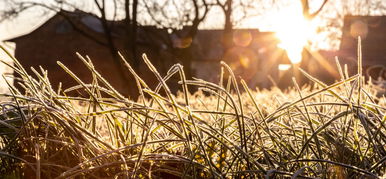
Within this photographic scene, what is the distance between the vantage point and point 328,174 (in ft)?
3.33

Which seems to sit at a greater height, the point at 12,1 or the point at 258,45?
the point at 12,1

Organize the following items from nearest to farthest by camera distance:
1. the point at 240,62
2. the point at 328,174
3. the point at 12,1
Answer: the point at 328,174
the point at 12,1
the point at 240,62

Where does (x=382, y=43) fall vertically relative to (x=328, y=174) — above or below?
below

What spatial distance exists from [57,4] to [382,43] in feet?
73.8

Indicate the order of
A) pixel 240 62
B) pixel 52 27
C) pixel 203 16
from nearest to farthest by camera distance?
pixel 203 16, pixel 52 27, pixel 240 62

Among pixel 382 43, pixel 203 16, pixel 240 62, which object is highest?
pixel 203 16

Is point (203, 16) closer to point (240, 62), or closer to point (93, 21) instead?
point (93, 21)

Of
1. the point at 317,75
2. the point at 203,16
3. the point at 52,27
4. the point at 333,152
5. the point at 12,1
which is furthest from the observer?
the point at 52,27

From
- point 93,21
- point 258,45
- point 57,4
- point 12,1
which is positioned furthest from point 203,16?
point 258,45

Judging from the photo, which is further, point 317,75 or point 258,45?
point 258,45

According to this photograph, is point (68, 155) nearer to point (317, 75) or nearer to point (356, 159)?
point (356, 159)

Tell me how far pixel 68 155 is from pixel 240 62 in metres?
37.1

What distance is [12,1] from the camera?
16734 millimetres

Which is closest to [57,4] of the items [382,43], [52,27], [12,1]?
[12,1]
